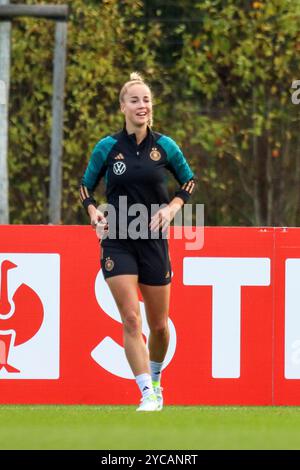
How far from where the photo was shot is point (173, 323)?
11.6 metres

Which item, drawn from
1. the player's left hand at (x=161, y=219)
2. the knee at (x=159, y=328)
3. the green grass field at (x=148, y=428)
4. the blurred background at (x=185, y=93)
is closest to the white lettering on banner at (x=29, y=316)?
the green grass field at (x=148, y=428)

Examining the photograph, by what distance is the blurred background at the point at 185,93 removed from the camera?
17.3m

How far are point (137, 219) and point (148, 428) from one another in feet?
5.38

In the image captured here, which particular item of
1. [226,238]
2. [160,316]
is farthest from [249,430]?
[226,238]

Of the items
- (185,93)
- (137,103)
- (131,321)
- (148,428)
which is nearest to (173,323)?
(131,321)

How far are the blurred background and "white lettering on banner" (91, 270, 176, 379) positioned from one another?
5.81 metres

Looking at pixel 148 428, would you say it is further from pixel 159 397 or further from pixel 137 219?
pixel 137 219

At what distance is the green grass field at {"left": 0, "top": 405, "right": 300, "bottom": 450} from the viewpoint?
796 cm

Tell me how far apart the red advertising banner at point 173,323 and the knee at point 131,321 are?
1.50m

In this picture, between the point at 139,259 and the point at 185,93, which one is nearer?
the point at 139,259

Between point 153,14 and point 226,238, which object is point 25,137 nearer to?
point 153,14

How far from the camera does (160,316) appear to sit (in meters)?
10.2

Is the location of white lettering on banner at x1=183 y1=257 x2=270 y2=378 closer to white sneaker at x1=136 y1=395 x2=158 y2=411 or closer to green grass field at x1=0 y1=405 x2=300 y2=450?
green grass field at x1=0 y1=405 x2=300 y2=450

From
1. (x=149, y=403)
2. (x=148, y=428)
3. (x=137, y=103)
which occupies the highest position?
(x=137, y=103)
